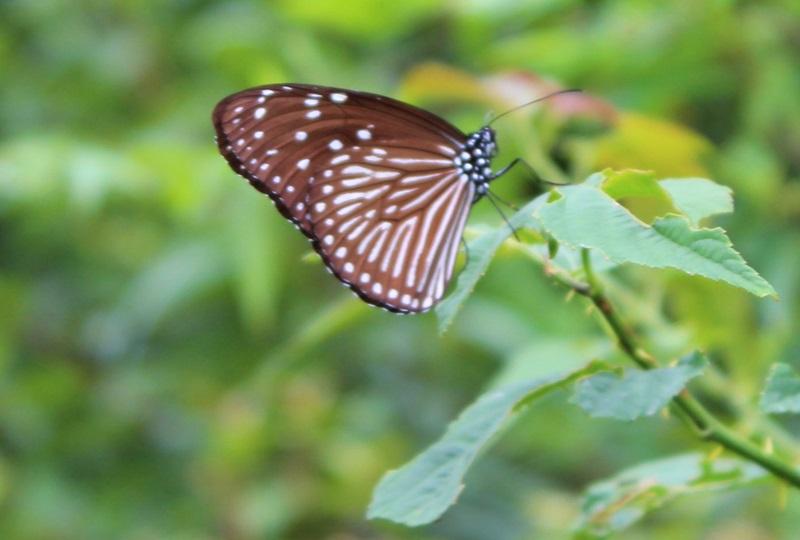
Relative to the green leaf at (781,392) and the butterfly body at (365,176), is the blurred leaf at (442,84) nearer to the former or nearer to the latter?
the butterfly body at (365,176)

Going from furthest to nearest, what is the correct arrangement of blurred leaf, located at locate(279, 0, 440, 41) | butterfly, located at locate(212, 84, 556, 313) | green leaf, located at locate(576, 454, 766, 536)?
blurred leaf, located at locate(279, 0, 440, 41)
butterfly, located at locate(212, 84, 556, 313)
green leaf, located at locate(576, 454, 766, 536)

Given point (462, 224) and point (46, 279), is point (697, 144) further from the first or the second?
point (46, 279)

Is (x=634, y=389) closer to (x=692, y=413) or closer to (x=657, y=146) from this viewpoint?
(x=692, y=413)

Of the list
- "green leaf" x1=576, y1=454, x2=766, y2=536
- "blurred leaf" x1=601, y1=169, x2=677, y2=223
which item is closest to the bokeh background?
"green leaf" x1=576, y1=454, x2=766, y2=536

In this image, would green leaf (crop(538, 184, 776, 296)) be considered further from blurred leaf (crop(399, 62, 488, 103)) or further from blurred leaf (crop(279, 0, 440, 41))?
blurred leaf (crop(279, 0, 440, 41))

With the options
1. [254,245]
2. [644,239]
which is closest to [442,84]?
[254,245]

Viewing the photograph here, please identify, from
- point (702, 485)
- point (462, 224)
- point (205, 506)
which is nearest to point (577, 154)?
point (462, 224)
